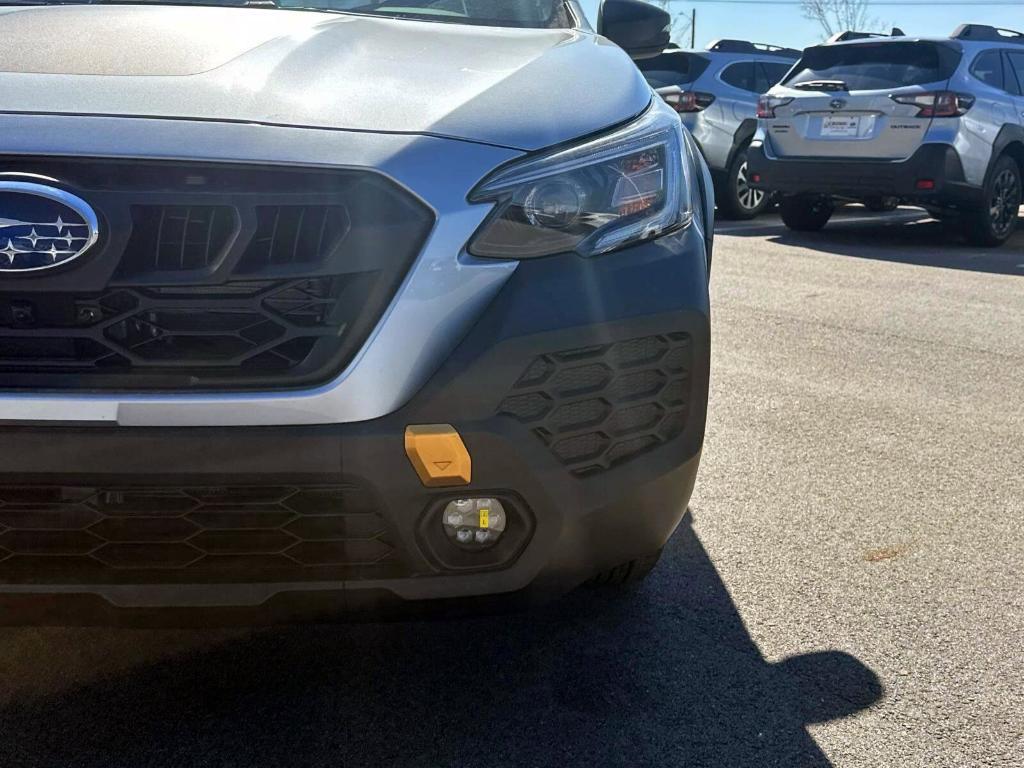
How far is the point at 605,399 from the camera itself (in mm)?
1894

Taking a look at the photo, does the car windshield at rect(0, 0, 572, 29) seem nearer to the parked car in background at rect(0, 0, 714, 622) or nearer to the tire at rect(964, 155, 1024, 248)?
the parked car in background at rect(0, 0, 714, 622)

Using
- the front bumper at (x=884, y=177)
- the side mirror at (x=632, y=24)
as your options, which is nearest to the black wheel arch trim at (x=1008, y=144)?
the front bumper at (x=884, y=177)

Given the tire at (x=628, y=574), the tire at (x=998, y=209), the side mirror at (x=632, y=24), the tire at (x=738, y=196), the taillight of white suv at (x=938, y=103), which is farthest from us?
the tire at (x=738, y=196)

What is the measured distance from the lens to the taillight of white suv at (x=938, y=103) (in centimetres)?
847

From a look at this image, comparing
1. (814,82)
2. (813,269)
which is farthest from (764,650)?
(814,82)

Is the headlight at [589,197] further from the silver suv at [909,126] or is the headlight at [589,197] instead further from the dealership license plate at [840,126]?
the dealership license plate at [840,126]

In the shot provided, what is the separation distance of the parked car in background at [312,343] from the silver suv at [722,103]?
9345 mm

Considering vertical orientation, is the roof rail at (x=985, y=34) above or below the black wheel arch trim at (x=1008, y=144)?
above

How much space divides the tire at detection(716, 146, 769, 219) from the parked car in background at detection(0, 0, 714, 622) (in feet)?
31.3

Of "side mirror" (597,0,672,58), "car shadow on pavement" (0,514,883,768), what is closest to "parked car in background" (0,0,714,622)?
"car shadow on pavement" (0,514,883,768)

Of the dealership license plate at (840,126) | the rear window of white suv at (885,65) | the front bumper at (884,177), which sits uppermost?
the rear window of white suv at (885,65)

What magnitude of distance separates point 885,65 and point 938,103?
58 centimetres

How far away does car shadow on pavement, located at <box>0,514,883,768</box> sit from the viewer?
2.11m

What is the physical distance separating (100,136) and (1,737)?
113 cm
